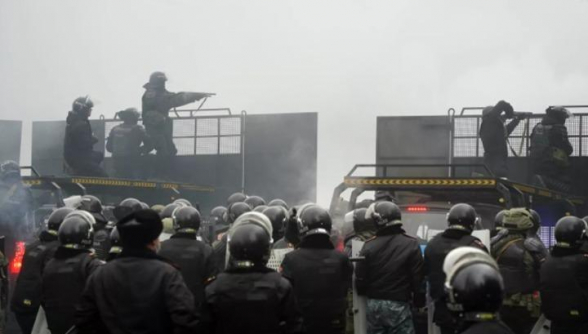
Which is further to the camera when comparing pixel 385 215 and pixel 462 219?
pixel 462 219

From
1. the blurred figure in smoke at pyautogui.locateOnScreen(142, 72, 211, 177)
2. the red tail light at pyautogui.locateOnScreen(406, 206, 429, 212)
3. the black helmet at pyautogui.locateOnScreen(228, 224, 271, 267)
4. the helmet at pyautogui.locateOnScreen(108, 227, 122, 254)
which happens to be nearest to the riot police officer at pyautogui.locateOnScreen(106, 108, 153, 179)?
the blurred figure in smoke at pyautogui.locateOnScreen(142, 72, 211, 177)

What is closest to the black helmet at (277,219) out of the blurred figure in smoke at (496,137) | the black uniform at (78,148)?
the blurred figure in smoke at (496,137)

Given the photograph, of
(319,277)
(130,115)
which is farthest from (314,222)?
(130,115)

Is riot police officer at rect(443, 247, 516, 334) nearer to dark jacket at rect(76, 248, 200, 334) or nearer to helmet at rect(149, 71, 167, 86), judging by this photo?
dark jacket at rect(76, 248, 200, 334)

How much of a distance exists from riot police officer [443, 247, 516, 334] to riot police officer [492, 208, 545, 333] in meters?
5.34

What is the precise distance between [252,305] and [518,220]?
4.75m

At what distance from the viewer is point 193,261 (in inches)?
374

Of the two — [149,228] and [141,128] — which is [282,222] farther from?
[141,128]

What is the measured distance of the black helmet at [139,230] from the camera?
20.9 ft

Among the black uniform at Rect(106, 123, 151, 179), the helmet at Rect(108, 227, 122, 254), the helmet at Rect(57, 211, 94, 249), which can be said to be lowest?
the helmet at Rect(108, 227, 122, 254)

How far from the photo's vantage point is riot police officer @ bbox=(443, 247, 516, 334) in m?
4.88

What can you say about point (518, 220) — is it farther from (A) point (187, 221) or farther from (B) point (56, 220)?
(B) point (56, 220)

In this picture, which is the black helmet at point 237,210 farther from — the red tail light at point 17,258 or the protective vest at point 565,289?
the protective vest at point 565,289

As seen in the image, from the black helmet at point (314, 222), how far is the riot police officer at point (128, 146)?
1176cm
